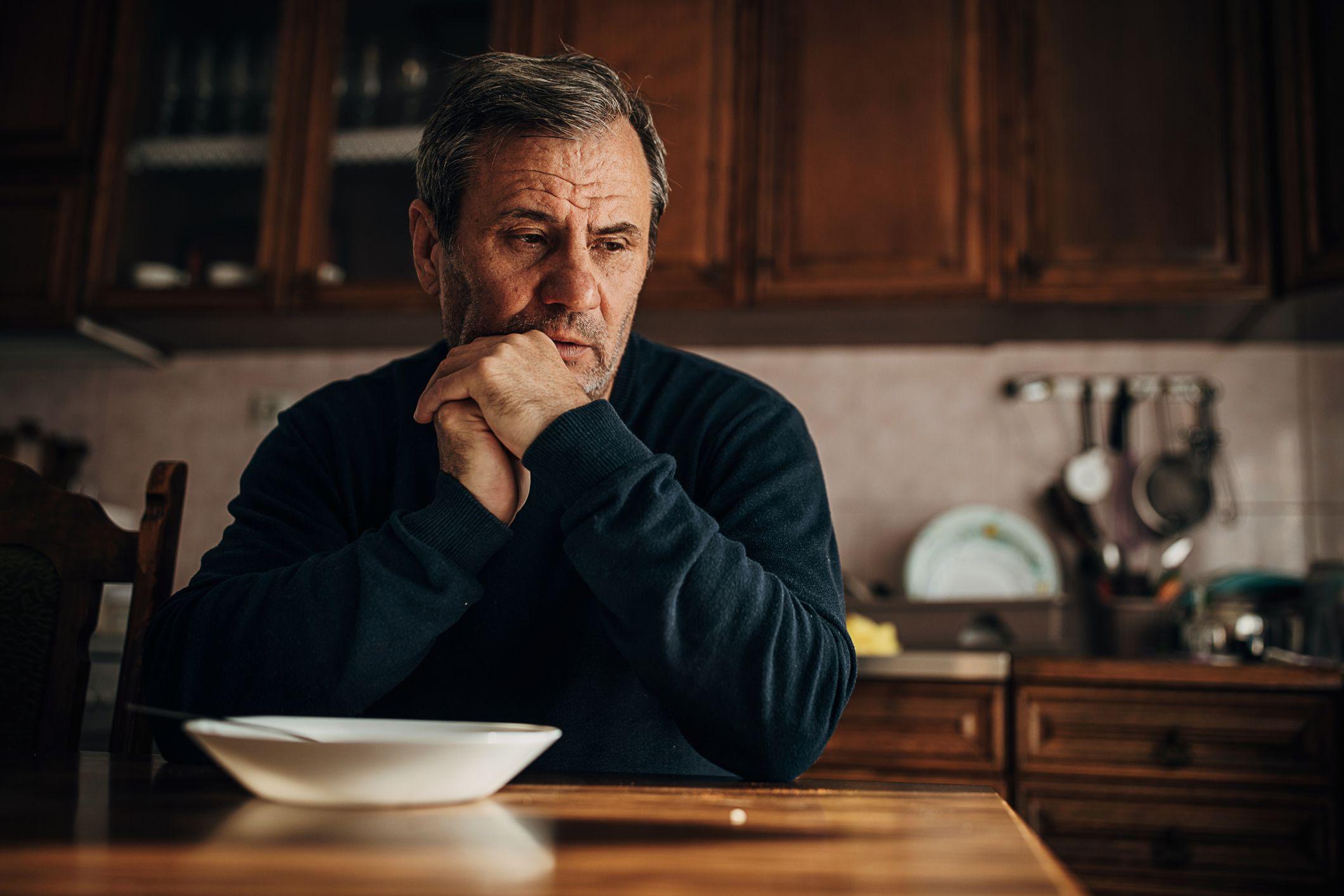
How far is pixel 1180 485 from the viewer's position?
2.46m

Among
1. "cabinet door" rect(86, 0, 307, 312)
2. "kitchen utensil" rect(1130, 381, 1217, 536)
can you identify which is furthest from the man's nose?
"kitchen utensil" rect(1130, 381, 1217, 536)

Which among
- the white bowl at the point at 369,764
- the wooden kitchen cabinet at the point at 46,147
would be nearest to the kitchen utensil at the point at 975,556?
the white bowl at the point at 369,764

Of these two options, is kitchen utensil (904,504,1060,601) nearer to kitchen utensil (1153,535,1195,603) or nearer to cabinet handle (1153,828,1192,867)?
kitchen utensil (1153,535,1195,603)

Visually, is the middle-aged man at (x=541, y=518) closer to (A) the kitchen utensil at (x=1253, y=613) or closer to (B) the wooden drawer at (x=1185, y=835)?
(B) the wooden drawer at (x=1185, y=835)

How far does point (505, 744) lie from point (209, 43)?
2.56 m

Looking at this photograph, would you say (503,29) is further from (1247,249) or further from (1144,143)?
(1247,249)

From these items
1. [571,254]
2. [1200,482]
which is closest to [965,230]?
[1200,482]

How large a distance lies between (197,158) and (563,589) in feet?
6.60

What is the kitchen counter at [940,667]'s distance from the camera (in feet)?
6.40

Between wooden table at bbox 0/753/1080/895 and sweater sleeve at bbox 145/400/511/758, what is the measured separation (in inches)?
6.1

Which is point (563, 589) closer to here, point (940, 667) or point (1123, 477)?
point (940, 667)

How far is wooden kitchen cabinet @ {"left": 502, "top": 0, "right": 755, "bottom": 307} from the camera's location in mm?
2322

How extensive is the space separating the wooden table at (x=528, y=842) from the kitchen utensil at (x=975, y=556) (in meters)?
1.81

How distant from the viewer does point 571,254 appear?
1.09 metres
